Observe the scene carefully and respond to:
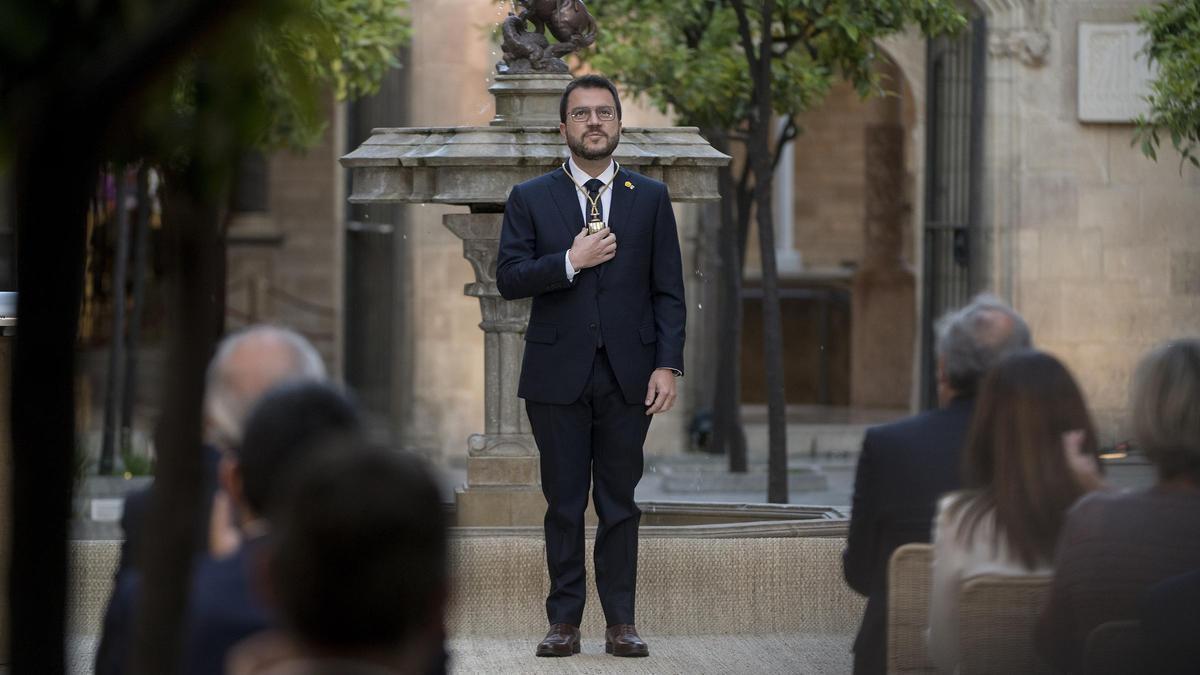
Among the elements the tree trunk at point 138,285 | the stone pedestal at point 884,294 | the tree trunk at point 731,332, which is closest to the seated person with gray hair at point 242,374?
the tree trunk at point 731,332

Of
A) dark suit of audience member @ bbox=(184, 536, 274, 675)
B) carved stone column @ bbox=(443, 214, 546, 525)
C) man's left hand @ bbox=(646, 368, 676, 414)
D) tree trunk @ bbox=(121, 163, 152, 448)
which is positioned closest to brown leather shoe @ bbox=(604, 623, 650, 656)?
man's left hand @ bbox=(646, 368, 676, 414)

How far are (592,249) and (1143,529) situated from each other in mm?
2482

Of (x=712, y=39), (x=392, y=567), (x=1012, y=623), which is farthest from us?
(x=712, y=39)

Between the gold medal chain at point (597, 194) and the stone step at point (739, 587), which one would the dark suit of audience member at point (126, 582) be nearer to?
the gold medal chain at point (597, 194)

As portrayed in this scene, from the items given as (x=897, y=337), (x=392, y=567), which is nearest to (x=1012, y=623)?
(x=392, y=567)

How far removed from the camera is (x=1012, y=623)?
361cm

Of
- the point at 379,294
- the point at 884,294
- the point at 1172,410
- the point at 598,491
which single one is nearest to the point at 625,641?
the point at 598,491

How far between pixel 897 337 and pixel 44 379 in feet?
65.4

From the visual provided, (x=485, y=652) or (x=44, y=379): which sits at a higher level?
(x=44, y=379)

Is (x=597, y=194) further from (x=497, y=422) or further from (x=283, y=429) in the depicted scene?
(x=283, y=429)

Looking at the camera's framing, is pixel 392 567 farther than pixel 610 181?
No

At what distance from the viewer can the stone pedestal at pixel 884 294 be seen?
850 inches

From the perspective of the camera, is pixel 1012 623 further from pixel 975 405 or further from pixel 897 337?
pixel 897 337

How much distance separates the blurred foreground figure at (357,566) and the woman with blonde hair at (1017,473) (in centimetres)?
165
